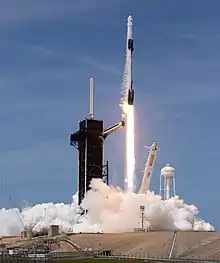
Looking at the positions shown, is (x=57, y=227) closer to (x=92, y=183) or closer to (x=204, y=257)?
(x=92, y=183)

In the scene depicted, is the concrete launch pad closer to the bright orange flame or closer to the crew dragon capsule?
the bright orange flame

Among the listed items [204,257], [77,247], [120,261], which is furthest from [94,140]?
[120,261]

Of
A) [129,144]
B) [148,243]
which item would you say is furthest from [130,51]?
[148,243]

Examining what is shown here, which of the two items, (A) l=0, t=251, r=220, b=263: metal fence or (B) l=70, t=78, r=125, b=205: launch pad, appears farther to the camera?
(B) l=70, t=78, r=125, b=205: launch pad

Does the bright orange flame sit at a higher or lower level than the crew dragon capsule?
lower

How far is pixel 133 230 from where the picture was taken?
447ft

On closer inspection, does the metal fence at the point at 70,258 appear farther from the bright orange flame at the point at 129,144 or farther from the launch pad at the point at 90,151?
the launch pad at the point at 90,151

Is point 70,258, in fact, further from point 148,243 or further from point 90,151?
point 90,151

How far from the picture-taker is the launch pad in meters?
148

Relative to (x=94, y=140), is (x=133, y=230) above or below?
below

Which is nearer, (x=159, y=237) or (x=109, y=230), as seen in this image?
(x=159, y=237)

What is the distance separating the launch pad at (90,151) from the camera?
14788 centimetres

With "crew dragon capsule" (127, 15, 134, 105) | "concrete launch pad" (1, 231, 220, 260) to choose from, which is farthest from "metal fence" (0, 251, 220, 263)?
"crew dragon capsule" (127, 15, 134, 105)

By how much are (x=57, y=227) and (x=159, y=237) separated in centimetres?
2442
